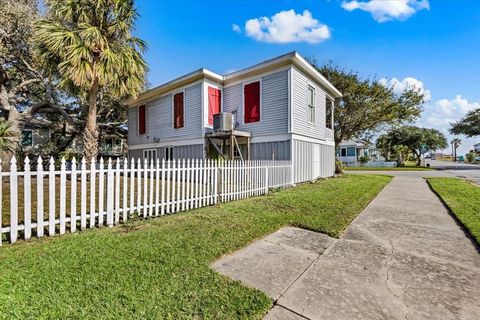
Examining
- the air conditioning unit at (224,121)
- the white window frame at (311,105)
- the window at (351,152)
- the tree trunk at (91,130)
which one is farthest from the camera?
the window at (351,152)

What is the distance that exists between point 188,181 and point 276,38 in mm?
13171

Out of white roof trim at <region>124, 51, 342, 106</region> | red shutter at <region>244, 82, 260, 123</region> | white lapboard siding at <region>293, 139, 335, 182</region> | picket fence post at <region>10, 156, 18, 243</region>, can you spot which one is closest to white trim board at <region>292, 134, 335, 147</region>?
white lapboard siding at <region>293, 139, 335, 182</region>

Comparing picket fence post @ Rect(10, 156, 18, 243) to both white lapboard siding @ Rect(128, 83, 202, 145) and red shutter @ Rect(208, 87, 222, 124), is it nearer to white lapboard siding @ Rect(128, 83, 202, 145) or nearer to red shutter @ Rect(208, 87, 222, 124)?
white lapboard siding @ Rect(128, 83, 202, 145)

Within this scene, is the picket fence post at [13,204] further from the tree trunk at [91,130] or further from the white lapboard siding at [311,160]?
the white lapboard siding at [311,160]

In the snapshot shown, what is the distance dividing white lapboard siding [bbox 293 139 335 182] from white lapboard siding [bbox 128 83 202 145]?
5.30 meters

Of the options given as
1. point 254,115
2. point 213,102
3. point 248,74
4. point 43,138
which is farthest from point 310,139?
point 43,138

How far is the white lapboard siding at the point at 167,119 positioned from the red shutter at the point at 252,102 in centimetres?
250

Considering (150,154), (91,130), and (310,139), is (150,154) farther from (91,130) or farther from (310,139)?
(310,139)

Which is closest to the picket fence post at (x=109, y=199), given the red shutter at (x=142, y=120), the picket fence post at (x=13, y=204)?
the picket fence post at (x=13, y=204)

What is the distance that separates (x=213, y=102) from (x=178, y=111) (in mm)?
Result: 2636

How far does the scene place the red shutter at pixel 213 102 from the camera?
12953mm

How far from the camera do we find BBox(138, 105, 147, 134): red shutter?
1712 cm

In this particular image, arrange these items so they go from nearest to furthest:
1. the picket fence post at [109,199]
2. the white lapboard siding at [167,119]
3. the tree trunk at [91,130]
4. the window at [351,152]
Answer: the picket fence post at [109,199], the tree trunk at [91,130], the white lapboard siding at [167,119], the window at [351,152]

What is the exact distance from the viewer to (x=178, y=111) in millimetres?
14477
